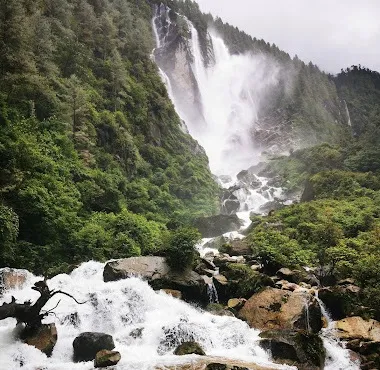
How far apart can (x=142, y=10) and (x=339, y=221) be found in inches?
2339

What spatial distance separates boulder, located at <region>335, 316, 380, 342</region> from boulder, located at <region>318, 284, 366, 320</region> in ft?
2.62

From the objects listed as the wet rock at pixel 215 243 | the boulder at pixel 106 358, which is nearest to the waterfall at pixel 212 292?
the boulder at pixel 106 358

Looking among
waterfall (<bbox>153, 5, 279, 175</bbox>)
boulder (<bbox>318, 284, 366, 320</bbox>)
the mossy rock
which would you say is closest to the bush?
the mossy rock

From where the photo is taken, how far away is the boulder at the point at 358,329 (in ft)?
46.9

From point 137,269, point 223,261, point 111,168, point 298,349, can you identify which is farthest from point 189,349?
point 111,168

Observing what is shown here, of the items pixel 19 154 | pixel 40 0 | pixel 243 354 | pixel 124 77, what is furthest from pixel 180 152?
pixel 243 354

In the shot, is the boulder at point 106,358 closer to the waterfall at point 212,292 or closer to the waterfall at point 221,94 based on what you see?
the waterfall at point 212,292

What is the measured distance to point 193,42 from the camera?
8544 centimetres

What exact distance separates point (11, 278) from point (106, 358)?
7088 millimetres

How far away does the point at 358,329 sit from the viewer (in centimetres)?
1470

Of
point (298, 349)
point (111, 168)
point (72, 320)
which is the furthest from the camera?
point (111, 168)

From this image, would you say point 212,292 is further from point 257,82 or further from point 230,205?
point 257,82

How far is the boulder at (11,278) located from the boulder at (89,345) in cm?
510

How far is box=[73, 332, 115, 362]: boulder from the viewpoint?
1217 centimetres
